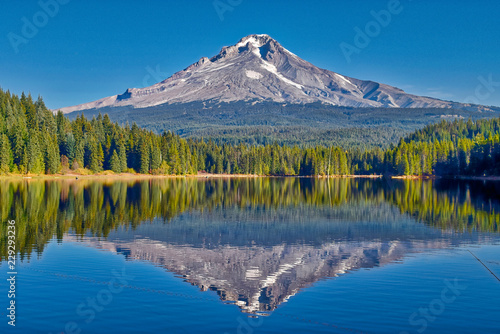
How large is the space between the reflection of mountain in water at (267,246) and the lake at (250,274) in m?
0.10

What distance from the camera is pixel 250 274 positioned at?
26.6 m

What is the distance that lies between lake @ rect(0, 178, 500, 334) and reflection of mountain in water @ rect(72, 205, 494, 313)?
→ 0.10 meters

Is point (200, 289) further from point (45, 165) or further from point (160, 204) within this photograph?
point (45, 165)

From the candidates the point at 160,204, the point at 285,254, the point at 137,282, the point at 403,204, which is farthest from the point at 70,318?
the point at 403,204

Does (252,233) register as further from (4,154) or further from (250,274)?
(4,154)

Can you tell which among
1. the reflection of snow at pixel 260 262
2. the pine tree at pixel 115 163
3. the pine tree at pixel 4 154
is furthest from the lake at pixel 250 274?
the pine tree at pixel 115 163

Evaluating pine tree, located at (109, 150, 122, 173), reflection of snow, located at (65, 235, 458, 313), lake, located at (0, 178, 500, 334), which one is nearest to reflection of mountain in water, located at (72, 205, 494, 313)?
reflection of snow, located at (65, 235, 458, 313)

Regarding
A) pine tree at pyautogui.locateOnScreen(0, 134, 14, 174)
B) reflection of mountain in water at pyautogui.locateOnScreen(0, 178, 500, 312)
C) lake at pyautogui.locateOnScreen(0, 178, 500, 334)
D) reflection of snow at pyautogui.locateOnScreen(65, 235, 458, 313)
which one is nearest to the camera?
lake at pyautogui.locateOnScreen(0, 178, 500, 334)

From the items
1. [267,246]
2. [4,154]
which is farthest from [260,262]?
[4,154]

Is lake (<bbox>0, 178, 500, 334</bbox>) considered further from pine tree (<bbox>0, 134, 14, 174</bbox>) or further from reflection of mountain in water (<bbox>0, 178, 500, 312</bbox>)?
pine tree (<bbox>0, 134, 14, 174</bbox>)

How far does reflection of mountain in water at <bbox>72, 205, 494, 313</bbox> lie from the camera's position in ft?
81.4

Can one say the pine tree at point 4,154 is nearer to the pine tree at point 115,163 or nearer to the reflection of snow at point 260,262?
the pine tree at point 115,163

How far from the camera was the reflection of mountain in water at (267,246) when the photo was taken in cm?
2480

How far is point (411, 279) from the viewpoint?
25.3 m
